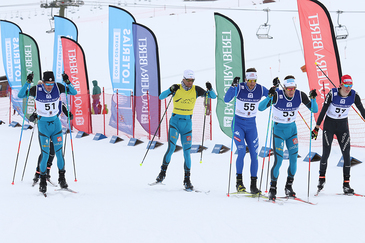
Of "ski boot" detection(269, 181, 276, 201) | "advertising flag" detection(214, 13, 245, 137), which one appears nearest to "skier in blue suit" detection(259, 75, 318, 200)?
"ski boot" detection(269, 181, 276, 201)

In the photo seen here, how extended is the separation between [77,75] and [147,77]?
Result: 120 inches

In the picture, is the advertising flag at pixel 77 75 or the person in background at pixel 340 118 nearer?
the person in background at pixel 340 118

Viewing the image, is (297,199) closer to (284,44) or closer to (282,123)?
(282,123)

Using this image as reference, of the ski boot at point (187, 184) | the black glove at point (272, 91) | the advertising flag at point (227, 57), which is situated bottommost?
the ski boot at point (187, 184)

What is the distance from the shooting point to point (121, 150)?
10.4 metres

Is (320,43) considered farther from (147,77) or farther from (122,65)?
(122,65)

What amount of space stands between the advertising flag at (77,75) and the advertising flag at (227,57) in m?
4.95

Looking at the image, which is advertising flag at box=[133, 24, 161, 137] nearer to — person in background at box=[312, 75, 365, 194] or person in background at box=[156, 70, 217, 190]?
person in background at box=[156, 70, 217, 190]

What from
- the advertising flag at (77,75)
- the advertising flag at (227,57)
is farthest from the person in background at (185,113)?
the advertising flag at (77,75)

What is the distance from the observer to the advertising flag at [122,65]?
11.6 meters

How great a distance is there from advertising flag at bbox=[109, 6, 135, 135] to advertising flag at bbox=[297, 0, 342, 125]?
5.06m

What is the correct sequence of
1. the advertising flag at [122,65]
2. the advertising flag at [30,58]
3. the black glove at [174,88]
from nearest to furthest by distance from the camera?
the black glove at [174,88] → the advertising flag at [122,65] → the advertising flag at [30,58]

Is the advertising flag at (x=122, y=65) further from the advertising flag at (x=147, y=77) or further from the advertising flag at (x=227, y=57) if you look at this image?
the advertising flag at (x=227, y=57)

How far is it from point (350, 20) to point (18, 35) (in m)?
22.2
